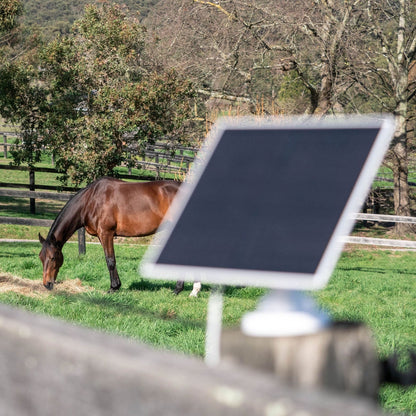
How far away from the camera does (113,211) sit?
1009 centimetres

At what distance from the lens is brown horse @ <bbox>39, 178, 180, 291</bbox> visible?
9.71m

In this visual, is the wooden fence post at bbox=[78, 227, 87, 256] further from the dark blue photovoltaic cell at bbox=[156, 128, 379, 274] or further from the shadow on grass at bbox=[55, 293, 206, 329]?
the dark blue photovoltaic cell at bbox=[156, 128, 379, 274]

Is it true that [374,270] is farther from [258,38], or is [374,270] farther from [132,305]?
[132,305]

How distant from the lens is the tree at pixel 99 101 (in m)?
19.2

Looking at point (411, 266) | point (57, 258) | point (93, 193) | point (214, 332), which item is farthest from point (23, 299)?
point (411, 266)

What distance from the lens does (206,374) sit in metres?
1.21

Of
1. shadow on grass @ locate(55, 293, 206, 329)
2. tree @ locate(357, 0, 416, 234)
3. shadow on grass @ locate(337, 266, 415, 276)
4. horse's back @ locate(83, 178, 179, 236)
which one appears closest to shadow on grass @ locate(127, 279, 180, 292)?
horse's back @ locate(83, 178, 179, 236)

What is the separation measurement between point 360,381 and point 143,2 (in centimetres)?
6794

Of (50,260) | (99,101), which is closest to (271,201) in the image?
(50,260)

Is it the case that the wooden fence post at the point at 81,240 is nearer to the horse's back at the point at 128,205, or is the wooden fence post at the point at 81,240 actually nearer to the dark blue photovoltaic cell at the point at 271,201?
the horse's back at the point at 128,205

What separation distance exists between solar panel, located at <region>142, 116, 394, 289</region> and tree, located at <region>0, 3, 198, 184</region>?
56.3 feet

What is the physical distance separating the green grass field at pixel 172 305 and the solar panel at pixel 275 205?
8.80ft

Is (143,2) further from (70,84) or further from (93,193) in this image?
(93,193)

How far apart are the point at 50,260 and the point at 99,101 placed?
433 inches
